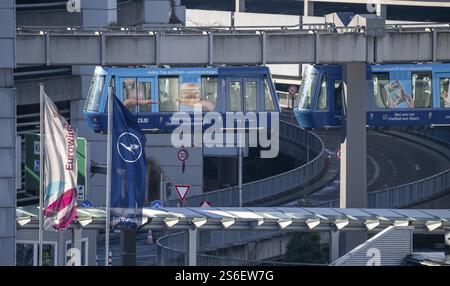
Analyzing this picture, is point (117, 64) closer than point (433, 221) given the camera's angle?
No

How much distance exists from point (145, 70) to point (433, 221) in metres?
17.6

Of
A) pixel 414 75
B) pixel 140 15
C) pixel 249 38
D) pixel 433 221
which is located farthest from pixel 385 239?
pixel 140 15

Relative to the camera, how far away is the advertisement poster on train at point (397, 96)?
172 feet

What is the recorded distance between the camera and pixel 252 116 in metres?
52.2

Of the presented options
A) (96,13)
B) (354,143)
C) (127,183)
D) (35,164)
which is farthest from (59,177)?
(96,13)

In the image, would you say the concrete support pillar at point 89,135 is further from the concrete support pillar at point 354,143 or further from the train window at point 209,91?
the concrete support pillar at point 354,143

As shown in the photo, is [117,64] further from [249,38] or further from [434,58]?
[434,58]

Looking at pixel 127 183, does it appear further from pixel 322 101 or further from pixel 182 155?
pixel 182 155

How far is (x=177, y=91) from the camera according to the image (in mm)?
52125

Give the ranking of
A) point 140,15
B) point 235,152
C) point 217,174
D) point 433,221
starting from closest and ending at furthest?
point 433,221, point 235,152, point 140,15, point 217,174

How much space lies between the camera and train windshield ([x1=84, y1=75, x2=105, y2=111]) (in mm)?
51344

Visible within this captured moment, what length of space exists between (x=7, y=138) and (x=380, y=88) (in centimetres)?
2607

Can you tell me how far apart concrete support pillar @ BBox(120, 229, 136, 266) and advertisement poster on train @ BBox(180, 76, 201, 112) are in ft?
51.0

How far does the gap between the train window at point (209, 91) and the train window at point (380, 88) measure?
5781 mm
